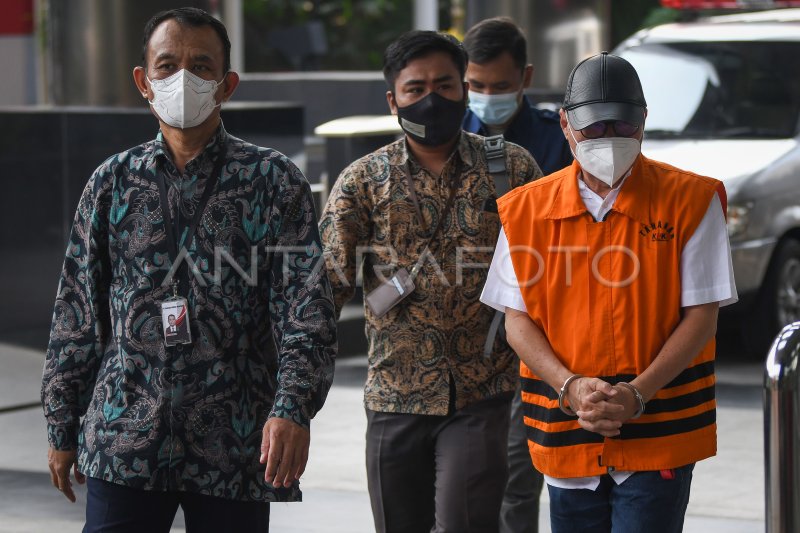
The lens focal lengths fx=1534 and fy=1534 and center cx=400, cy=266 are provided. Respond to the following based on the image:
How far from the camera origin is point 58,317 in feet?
12.4

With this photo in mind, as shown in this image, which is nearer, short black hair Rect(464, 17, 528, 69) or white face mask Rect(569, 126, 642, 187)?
white face mask Rect(569, 126, 642, 187)

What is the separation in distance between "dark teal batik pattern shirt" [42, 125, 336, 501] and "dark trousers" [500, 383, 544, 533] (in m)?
1.86

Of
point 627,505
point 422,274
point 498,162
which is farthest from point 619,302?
point 498,162

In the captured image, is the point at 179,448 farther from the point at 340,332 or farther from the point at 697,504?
the point at 340,332

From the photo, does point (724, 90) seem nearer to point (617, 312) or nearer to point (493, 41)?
point (493, 41)

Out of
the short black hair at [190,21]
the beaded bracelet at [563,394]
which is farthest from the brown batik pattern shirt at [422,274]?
the short black hair at [190,21]

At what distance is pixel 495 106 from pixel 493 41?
235 millimetres

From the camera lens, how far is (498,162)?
184 inches

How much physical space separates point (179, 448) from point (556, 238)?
1060 mm

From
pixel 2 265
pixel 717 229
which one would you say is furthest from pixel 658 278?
pixel 2 265

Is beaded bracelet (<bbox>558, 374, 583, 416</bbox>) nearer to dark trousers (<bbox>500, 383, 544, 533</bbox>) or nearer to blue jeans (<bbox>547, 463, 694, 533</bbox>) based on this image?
blue jeans (<bbox>547, 463, 694, 533</bbox>)

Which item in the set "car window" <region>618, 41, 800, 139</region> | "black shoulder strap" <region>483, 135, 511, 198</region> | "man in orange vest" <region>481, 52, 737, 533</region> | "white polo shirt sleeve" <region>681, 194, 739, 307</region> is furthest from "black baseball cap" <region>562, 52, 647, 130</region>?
"car window" <region>618, 41, 800, 139</region>

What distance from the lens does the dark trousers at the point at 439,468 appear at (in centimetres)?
452

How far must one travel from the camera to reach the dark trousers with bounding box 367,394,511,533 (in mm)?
4516
